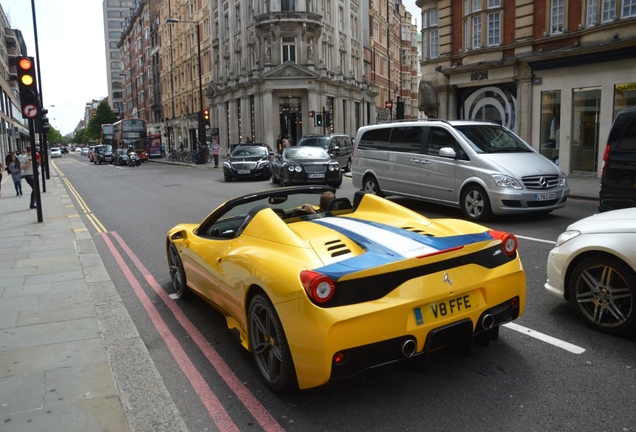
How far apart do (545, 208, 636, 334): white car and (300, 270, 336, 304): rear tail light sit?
8.11 feet

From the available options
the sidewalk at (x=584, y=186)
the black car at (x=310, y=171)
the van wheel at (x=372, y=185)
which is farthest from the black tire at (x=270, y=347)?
the black car at (x=310, y=171)

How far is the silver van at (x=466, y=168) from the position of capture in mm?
9914

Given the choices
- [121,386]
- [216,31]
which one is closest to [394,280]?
[121,386]

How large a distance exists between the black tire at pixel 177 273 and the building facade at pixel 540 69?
657 inches

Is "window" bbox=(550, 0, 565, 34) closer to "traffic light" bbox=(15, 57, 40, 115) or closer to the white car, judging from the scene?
"traffic light" bbox=(15, 57, 40, 115)

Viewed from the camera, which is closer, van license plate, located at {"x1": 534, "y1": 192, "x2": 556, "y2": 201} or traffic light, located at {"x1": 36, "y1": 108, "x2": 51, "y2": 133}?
van license plate, located at {"x1": 534, "y1": 192, "x2": 556, "y2": 201}

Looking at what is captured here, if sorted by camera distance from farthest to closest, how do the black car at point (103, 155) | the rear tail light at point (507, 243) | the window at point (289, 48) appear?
the black car at point (103, 155) < the window at point (289, 48) < the rear tail light at point (507, 243)

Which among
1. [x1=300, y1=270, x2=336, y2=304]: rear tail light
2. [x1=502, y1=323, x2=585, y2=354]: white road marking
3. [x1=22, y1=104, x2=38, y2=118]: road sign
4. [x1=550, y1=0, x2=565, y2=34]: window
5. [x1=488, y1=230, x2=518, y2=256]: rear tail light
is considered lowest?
[x1=502, y1=323, x2=585, y2=354]: white road marking

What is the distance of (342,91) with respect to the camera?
50281 millimetres

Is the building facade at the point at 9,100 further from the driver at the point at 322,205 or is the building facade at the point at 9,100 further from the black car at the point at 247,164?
the driver at the point at 322,205

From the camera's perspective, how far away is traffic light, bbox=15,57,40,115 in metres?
11.4

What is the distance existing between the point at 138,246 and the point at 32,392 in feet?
18.7

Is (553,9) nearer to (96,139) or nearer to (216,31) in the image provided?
(216,31)

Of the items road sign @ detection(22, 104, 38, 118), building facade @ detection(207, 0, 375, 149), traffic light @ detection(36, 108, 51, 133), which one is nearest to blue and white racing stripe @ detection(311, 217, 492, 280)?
road sign @ detection(22, 104, 38, 118)
